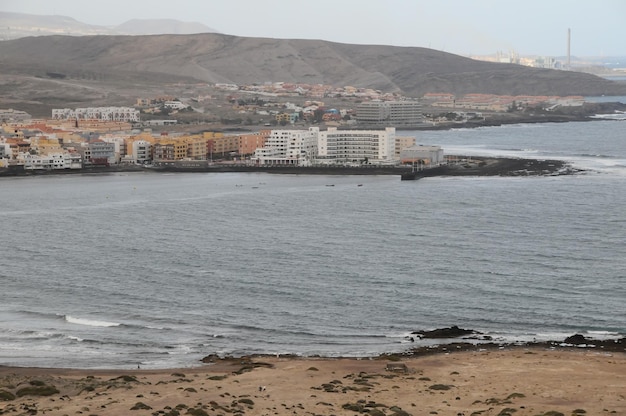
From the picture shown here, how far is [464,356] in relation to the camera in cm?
914

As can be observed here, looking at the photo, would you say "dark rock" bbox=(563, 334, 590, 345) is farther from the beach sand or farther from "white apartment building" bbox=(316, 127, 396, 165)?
"white apartment building" bbox=(316, 127, 396, 165)

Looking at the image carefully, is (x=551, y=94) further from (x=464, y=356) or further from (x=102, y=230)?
(x=464, y=356)

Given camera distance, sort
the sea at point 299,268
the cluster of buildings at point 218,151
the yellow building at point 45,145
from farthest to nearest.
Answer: the yellow building at point 45,145, the cluster of buildings at point 218,151, the sea at point 299,268

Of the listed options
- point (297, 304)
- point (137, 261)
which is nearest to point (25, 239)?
point (137, 261)

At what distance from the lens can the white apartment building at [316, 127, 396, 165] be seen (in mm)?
26750

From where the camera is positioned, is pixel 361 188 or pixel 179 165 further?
pixel 179 165

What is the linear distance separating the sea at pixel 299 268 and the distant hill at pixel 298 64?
1711 inches

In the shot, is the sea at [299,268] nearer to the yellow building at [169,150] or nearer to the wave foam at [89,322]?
the wave foam at [89,322]

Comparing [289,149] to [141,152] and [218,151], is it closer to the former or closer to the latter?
[218,151]

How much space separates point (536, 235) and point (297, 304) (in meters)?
5.10

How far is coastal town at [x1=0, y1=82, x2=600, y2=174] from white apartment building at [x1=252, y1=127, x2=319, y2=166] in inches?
0.9

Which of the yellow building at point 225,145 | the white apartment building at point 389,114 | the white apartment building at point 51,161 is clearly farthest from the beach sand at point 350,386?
the white apartment building at point 389,114

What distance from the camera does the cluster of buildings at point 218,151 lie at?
26.6 metres

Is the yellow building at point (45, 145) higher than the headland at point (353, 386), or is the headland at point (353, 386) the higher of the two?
the yellow building at point (45, 145)
